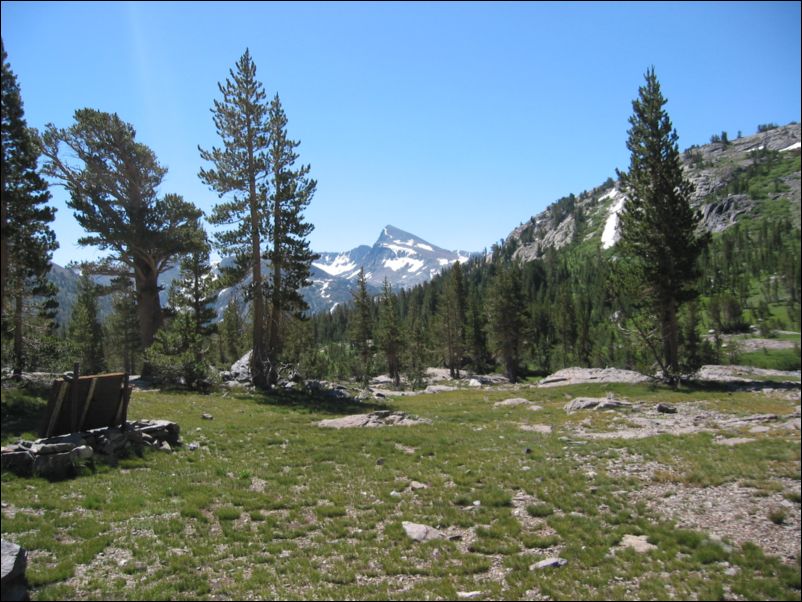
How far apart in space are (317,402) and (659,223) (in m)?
27.9

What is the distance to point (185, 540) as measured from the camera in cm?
906

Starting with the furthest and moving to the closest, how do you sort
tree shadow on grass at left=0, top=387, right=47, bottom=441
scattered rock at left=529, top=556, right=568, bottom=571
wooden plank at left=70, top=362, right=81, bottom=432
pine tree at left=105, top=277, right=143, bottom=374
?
pine tree at left=105, top=277, right=143, bottom=374
tree shadow on grass at left=0, top=387, right=47, bottom=441
wooden plank at left=70, top=362, right=81, bottom=432
scattered rock at left=529, top=556, right=568, bottom=571

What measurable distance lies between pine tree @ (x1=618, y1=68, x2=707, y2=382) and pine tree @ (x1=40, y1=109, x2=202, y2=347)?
35.1m

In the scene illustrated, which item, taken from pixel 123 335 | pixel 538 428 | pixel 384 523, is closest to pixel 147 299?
pixel 538 428

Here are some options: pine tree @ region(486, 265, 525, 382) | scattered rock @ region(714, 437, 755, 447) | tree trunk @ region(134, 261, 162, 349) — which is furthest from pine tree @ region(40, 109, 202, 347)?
pine tree @ region(486, 265, 525, 382)

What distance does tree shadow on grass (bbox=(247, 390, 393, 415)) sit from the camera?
28500 millimetres

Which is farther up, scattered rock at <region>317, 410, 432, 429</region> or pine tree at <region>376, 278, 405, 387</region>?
pine tree at <region>376, 278, 405, 387</region>

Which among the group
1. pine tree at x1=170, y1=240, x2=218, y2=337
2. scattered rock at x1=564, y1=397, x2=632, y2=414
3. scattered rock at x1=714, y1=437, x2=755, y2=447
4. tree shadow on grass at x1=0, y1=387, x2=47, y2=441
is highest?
pine tree at x1=170, y1=240, x2=218, y2=337

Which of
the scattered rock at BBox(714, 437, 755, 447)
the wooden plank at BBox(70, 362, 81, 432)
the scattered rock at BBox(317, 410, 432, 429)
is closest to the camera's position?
the scattered rock at BBox(714, 437, 755, 447)

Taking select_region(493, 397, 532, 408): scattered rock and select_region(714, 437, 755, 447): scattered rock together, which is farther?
select_region(493, 397, 532, 408): scattered rock

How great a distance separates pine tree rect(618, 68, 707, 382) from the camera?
30.4 meters

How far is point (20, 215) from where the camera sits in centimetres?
2047

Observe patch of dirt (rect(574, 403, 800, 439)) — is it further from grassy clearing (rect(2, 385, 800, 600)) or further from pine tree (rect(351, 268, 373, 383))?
pine tree (rect(351, 268, 373, 383))

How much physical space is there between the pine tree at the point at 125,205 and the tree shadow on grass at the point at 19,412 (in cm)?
1568
